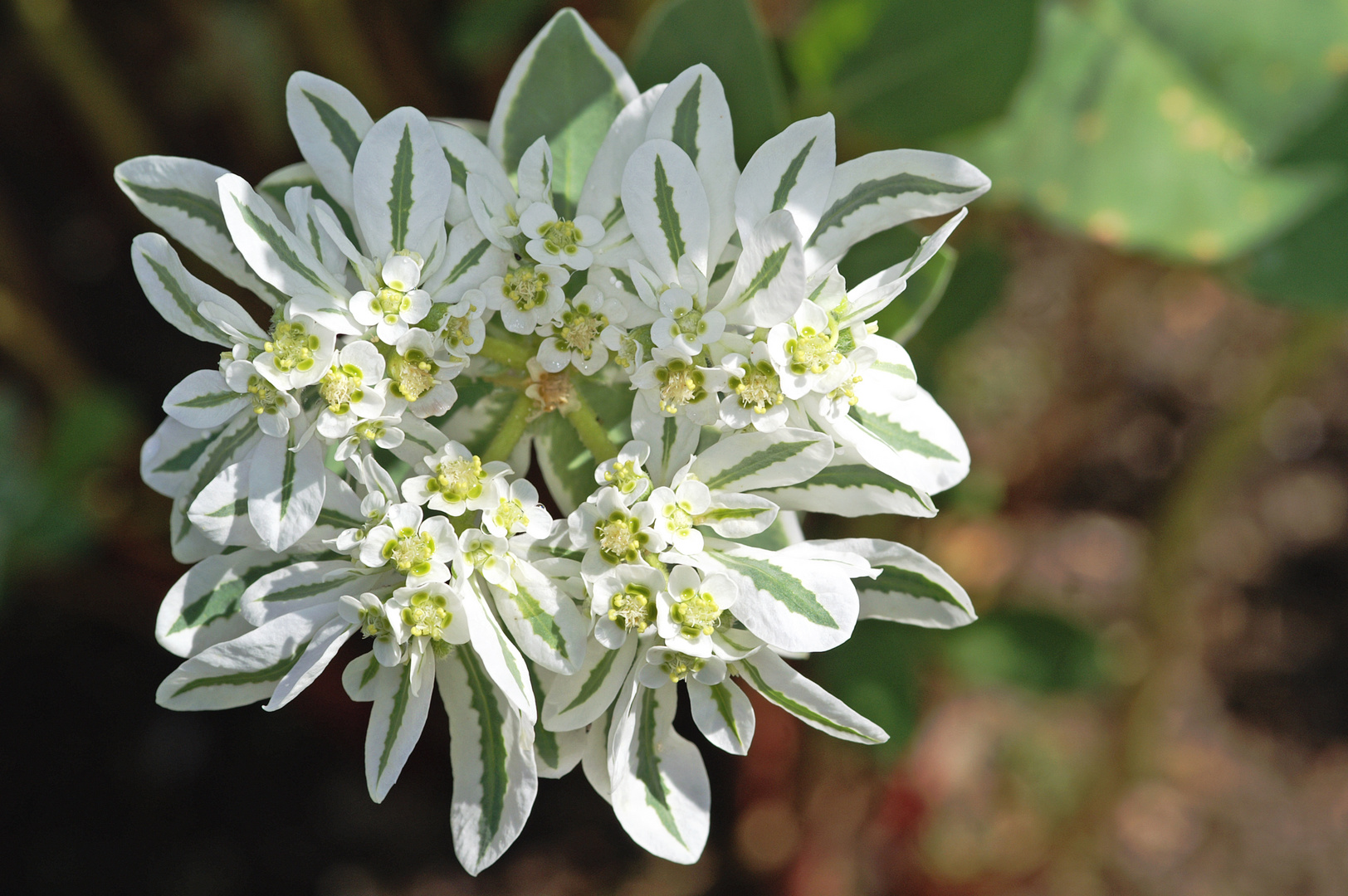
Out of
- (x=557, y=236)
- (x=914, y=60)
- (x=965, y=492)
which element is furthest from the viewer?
(x=965, y=492)

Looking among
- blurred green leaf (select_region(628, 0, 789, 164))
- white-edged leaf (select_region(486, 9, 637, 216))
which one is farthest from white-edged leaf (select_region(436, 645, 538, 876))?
blurred green leaf (select_region(628, 0, 789, 164))

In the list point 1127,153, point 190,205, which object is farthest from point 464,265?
point 1127,153

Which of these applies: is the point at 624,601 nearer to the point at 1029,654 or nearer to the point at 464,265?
the point at 464,265

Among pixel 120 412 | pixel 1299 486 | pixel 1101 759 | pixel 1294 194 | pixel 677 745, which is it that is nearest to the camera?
pixel 677 745

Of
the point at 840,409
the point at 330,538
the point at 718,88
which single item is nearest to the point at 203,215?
the point at 330,538

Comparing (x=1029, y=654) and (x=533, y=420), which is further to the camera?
(x=1029, y=654)

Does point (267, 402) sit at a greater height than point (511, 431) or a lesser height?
greater

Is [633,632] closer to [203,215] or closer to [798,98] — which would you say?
[203,215]

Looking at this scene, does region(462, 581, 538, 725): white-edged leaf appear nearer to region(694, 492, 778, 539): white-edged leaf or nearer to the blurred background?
region(694, 492, 778, 539): white-edged leaf
